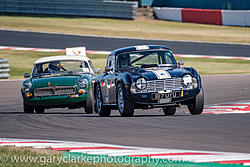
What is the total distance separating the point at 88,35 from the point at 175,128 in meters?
25.2

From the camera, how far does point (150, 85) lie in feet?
34.8

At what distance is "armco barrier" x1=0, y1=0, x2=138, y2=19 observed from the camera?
127 feet

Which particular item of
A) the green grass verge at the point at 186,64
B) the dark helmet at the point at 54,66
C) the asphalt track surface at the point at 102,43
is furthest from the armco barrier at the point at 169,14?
the dark helmet at the point at 54,66

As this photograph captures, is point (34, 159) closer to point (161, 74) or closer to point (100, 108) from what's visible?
point (161, 74)

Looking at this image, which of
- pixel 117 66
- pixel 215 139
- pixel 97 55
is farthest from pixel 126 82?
pixel 97 55

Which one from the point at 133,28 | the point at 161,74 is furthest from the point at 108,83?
Result: the point at 133,28

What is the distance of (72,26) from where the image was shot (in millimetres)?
37000

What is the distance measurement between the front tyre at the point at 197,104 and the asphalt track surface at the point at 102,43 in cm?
1782

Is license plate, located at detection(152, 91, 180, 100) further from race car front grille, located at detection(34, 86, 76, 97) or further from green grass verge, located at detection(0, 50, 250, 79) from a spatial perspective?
green grass verge, located at detection(0, 50, 250, 79)

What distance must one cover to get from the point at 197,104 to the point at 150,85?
3.39 feet

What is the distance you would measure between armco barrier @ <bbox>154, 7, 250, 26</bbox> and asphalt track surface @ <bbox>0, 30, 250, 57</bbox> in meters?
6.14

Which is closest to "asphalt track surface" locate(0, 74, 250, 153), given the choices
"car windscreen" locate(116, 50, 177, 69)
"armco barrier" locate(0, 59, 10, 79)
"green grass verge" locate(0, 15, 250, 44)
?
"car windscreen" locate(116, 50, 177, 69)

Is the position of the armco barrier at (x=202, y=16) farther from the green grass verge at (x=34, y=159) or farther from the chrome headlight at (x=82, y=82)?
the green grass verge at (x=34, y=159)

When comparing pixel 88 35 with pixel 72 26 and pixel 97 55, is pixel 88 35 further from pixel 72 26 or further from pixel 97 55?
pixel 97 55
